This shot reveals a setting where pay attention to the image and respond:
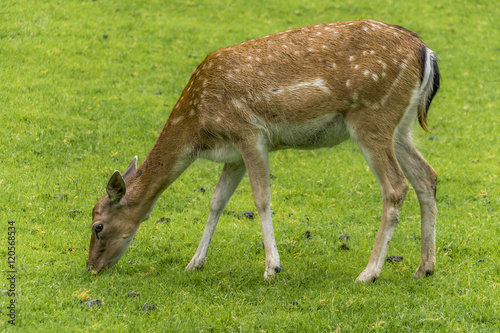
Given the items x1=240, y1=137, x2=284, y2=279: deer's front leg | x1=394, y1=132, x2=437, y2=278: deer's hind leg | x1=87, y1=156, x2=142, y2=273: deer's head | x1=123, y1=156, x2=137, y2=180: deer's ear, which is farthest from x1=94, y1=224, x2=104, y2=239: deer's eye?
x1=394, y1=132, x2=437, y2=278: deer's hind leg

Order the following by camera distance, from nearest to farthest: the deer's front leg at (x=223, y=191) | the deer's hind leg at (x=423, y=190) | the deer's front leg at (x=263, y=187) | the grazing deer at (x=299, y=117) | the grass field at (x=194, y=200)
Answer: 1. the grass field at (x=194, y=200)
2. the grazing deer at (x=299, y=117)
3. the deer's front leg at (x=263, y=187)
4. the deer's hind leg at (x=423, y=190)
5. the deer's front leg at (x=223, y=191)

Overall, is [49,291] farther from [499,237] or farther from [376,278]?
[499,237]

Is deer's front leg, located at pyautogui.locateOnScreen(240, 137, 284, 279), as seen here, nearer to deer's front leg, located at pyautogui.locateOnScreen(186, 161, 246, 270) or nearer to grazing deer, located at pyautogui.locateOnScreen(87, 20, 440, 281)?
grazing deer, located at pyautogui.locateOnScreen(87, 20, 440, 281)

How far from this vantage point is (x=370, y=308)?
18.3 feet

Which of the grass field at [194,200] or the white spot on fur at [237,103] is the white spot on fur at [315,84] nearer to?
the white spot on fur at [237,103]

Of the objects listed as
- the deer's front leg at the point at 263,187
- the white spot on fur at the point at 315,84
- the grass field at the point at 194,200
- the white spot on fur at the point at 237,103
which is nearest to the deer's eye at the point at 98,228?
the grass field at the point at 194,200

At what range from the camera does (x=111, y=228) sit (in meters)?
6.58

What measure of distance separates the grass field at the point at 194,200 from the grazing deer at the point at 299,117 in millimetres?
561

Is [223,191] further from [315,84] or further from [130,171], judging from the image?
[315,84]

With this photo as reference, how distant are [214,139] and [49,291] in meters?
2.24

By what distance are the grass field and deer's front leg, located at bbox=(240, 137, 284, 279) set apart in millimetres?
243

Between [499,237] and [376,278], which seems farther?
[499,237]

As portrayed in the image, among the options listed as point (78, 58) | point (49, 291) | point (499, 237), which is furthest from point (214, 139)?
point (78, 58)

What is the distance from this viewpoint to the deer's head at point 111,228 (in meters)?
6.51
